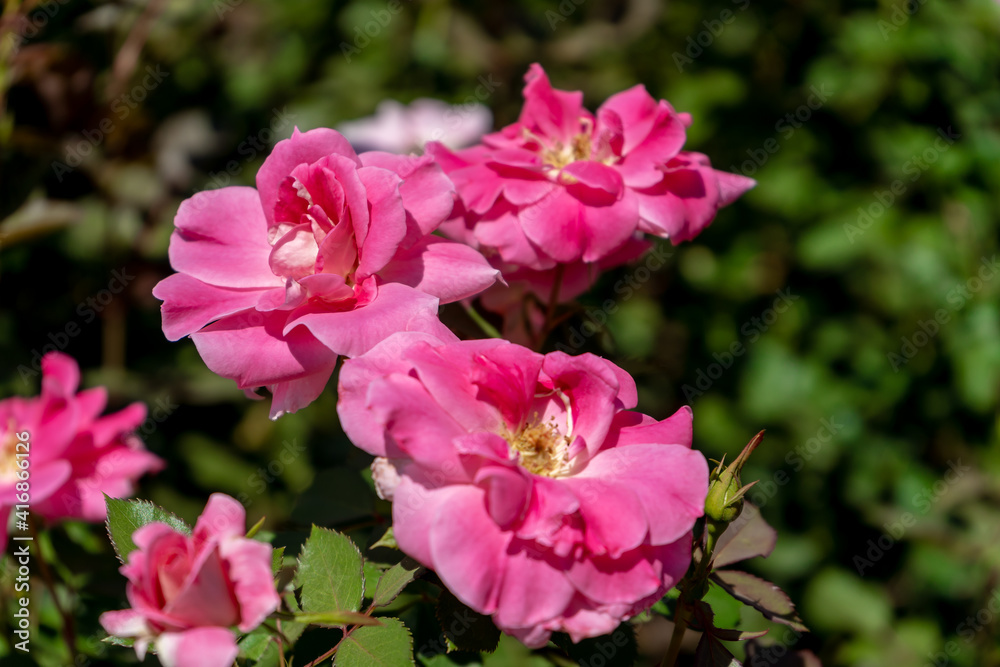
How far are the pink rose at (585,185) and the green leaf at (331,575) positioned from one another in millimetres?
288

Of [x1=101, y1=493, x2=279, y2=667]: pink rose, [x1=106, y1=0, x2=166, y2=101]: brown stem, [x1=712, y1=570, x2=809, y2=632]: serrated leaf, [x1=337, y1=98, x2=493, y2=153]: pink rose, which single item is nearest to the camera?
[x1=101, y1=493, x2=279, y2=667]: pink rose

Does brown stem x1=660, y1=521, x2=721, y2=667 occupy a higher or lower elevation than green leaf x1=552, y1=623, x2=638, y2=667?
higher

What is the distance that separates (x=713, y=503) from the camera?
547 millimetres

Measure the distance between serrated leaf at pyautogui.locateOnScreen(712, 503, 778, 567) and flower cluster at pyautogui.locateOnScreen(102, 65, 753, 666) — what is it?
6.7 inches

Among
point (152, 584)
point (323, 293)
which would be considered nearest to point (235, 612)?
point (152, 584)

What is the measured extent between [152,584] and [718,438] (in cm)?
154

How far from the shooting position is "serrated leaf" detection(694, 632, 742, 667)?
22.8 inches

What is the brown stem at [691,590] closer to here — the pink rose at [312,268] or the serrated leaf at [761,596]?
the serrated leaf at [761,596]

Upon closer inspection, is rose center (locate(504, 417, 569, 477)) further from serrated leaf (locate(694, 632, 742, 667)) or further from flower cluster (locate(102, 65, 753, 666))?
serrated leaf (locate(694, 632, 742, 667))

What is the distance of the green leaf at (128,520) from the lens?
581mm

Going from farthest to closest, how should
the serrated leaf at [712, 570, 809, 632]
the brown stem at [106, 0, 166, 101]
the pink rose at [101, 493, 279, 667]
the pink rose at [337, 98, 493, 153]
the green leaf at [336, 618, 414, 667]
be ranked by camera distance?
1. the pink rose at [337, 98, 493, 153]
2. the brown stem at [106, 0, 166, 101]
3. the serrated leaf at [712, 570, 809, 632]
4. the green leaf at [336, 618, 414, 667]
5. the pink rose at [101, 493, 279, 667]

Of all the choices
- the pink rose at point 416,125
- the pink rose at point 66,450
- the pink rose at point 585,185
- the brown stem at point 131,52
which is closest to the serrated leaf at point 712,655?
the pink rose at point 585,185

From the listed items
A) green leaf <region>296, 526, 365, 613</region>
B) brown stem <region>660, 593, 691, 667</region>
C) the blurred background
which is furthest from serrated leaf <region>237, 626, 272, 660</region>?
the blurred background

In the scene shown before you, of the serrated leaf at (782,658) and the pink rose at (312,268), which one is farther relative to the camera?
the serrated leaf at (782,658)
